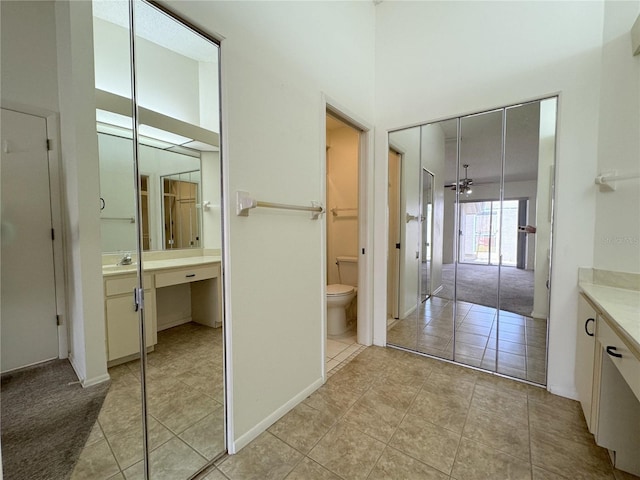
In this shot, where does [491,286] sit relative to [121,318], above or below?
below

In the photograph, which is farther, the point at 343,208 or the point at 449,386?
the point at 343,208

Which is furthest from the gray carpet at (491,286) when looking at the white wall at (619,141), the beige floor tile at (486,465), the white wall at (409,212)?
the beige floor tile at (486,465)

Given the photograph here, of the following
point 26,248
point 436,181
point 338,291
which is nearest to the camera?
point 26,248

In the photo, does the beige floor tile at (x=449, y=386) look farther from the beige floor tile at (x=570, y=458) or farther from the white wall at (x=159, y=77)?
the white wall at (x=159, y=77)

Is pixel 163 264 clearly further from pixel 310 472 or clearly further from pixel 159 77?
pixel 310 472

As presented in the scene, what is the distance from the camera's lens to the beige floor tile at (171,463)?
3.75ft

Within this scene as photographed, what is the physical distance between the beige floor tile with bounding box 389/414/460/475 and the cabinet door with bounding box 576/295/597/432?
2.35 ft

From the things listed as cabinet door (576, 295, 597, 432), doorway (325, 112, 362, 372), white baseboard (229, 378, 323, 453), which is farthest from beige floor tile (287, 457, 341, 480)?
doorway (325, 112, 362, 372)

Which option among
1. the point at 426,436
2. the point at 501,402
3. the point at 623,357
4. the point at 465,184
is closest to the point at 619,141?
the point at 465,184

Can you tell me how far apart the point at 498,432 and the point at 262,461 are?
132 cm

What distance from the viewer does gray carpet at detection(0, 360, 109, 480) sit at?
0.90m

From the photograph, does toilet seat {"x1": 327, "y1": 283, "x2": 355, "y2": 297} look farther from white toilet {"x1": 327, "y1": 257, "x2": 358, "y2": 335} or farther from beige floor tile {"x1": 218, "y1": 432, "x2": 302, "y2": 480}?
beige floor tile {"x1": 218, "y1": 432, "x2": 302, "y2": 480}

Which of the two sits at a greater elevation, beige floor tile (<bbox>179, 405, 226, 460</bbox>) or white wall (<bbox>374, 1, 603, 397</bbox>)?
white wall (<bbox>374, 1, 603, 397</bbox>)

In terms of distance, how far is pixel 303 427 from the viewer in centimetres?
158
